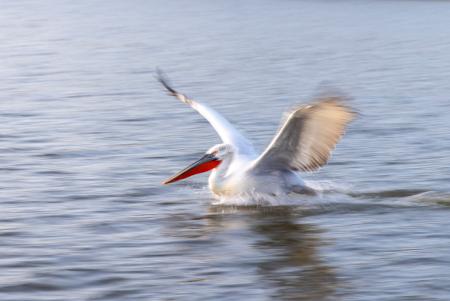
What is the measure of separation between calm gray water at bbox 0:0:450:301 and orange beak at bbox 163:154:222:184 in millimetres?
173

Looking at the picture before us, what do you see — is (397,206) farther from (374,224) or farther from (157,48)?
(157,48)

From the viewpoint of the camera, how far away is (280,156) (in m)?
9.10

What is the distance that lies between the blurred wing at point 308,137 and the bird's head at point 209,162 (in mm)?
383

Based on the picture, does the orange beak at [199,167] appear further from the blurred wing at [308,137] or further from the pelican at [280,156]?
the blurred wing at [308,137]

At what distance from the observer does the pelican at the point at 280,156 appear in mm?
8609

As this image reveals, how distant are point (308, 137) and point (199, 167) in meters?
1.15

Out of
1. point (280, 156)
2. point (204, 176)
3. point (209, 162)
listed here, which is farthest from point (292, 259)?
point (204, 176)

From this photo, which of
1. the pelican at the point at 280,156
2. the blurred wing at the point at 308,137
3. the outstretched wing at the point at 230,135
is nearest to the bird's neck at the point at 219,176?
the pelican at the point at 280,156

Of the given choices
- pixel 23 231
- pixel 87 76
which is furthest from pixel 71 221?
pixel 87 76

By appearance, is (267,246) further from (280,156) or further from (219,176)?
(219,176)

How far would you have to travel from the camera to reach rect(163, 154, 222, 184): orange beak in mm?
9578

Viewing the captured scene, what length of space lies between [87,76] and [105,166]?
5972mm

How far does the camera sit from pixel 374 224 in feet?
28.3

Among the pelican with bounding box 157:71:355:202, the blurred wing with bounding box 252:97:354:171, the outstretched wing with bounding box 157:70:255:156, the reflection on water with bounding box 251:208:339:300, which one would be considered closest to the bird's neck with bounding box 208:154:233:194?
the pelican with bounding box 157:71:355:202
